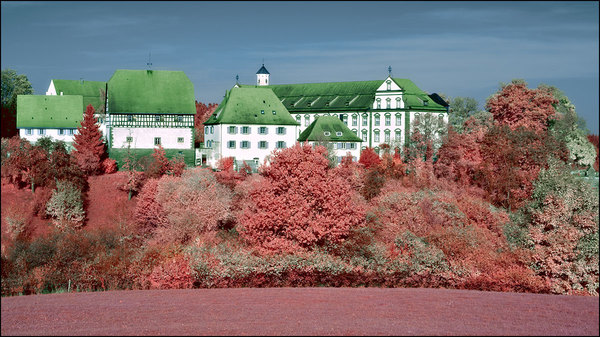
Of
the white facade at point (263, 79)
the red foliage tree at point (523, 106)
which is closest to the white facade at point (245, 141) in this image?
the red foliage tree at point (523, 106)

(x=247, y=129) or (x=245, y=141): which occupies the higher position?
(x=247, y=129)

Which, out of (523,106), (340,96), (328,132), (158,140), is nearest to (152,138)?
(158,140)

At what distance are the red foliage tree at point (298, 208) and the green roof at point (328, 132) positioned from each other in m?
32.3

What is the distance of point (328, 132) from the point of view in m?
82.4

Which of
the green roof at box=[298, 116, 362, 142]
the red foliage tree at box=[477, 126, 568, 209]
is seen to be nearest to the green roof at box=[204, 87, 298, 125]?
the green roof at box=[298, 116, 362, 142]

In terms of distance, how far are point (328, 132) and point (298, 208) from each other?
37.5 m

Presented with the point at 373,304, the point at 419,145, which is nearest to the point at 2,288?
the point at 373,304

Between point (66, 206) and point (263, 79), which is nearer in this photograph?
point (66, 206)

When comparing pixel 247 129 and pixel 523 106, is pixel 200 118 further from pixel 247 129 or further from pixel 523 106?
pixel 523 106

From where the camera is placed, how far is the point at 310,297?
1478 inches

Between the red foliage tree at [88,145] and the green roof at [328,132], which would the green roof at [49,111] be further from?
the green roof at [328,132]

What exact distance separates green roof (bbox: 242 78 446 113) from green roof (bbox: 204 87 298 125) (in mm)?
14196

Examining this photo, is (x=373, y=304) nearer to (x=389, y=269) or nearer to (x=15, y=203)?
(x=389, y=269)

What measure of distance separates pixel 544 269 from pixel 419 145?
36.7 m
